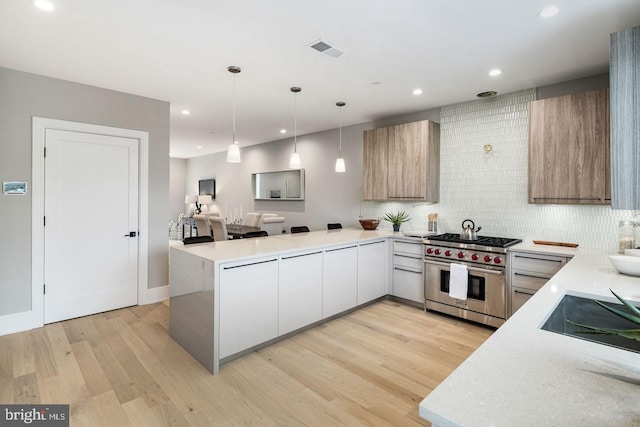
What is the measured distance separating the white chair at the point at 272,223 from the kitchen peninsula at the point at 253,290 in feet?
9.69

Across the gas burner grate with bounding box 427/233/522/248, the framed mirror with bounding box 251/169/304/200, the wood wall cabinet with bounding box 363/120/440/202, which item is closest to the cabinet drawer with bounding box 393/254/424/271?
the gas burner grate with bounding box 427/233/522/248

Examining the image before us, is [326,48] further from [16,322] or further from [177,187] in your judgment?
[177,187]

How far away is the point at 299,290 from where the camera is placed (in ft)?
10.3

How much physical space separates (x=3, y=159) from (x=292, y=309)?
3.21m

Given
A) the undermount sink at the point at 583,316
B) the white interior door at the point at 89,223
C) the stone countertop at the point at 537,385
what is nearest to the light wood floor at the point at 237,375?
the white interior door at the point at 89,223

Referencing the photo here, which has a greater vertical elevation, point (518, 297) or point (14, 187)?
point (14, 187)

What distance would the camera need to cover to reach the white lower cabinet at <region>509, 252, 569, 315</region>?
9.88 feet

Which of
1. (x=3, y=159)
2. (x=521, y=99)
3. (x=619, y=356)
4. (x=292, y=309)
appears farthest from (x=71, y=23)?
(x=521, y=99)

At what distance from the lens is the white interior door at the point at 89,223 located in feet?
11.3

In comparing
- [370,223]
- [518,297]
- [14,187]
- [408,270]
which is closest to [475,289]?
[518,297]

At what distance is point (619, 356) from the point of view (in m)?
A: 1.02

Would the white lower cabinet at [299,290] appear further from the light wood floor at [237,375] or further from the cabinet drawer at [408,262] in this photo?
the cabinet drawer at [408,262]

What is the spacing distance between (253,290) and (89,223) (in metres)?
2.36

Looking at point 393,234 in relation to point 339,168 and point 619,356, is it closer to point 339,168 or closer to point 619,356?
point 339,168
